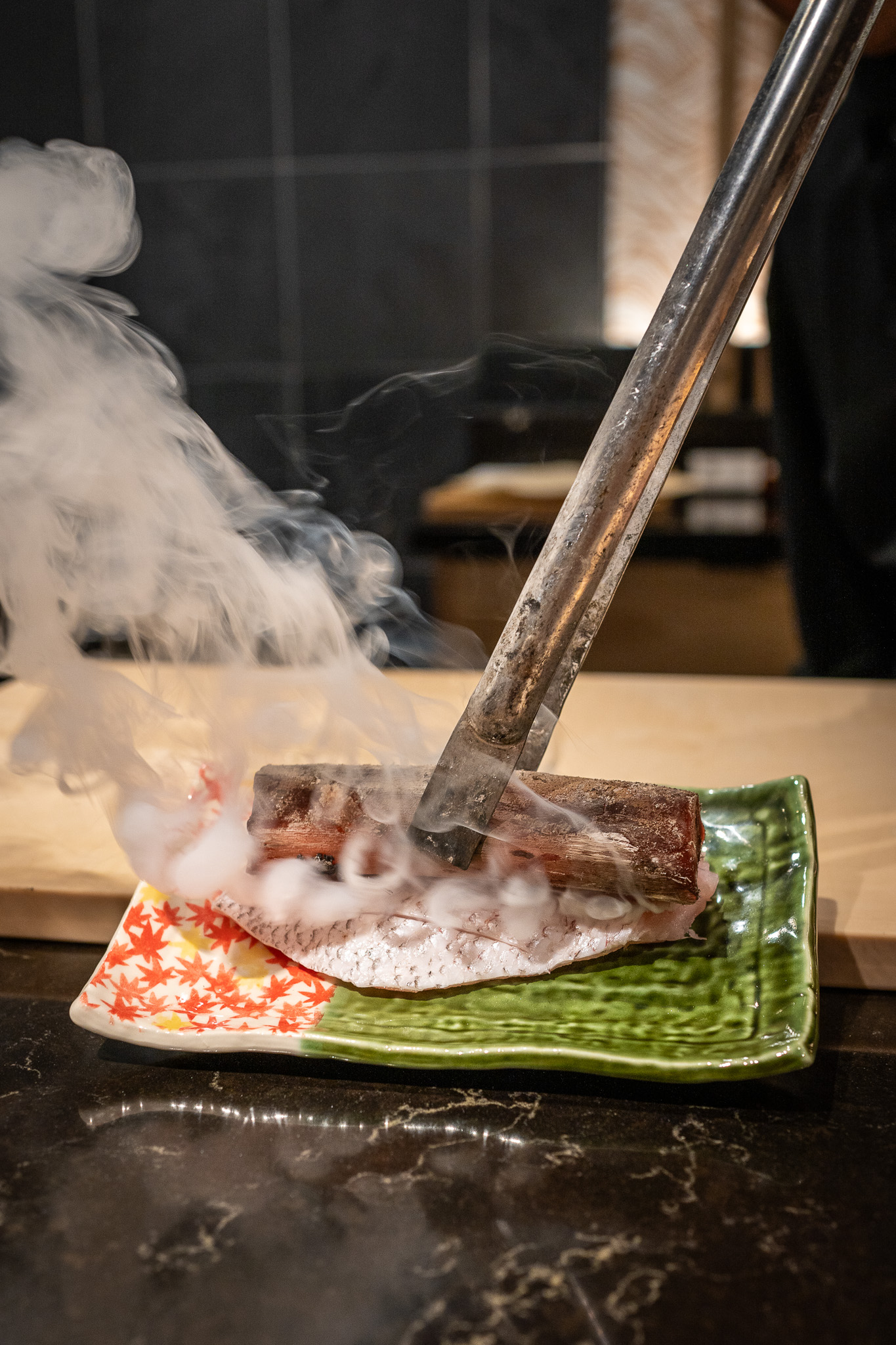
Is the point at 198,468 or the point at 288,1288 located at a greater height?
the point at 198,468

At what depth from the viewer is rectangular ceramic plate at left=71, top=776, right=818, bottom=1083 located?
0.62 metres

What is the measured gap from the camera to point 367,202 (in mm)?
Answer: 3893

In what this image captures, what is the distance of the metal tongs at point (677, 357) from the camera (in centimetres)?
62

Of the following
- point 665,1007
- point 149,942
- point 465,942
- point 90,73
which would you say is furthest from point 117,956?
point 90,73

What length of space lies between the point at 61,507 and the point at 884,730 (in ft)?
3.19

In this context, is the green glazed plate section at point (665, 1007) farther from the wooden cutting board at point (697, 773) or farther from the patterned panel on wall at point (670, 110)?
the patterned panel on wall at point (670, 110)

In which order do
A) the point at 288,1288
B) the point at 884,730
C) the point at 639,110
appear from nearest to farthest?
the point at 288,1288, the point at 884,730, the point at 639,110

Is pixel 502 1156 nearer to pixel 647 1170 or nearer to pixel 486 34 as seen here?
pixel 647 1170

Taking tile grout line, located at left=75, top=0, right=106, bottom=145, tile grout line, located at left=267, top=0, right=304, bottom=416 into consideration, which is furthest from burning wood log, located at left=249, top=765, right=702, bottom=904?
tile grout line, located at left=75, top=0, right=106, bottom=145

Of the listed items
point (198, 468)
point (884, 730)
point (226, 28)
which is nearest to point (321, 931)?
point (198, 468)

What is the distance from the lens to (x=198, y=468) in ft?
2.82

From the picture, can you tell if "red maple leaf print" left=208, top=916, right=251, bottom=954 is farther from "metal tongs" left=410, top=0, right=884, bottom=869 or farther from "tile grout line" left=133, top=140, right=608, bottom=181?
"tile grout line" left=133, top=140, right=608, bottom=181

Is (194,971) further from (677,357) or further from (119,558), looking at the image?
(677,357)

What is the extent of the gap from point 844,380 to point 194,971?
1.61 m
